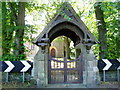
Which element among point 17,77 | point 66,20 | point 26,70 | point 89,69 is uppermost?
point 66,20

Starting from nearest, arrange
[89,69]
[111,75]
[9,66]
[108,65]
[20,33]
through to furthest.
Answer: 1. [89,69]
2. [9,66]
3. [108,65]
4. [111,75]
5. [20,33]

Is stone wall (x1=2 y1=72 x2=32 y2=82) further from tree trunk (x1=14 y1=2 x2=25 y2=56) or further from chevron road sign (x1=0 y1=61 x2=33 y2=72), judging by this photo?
tree trunk (x1=14 y1=2 x2=25 y2=56)

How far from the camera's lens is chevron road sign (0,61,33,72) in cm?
752

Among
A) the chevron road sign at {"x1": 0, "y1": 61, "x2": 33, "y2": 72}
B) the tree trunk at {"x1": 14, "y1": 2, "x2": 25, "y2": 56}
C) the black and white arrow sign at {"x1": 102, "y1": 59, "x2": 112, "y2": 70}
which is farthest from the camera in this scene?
the tree trunk at {"x1": 14, "y1": 2, "x2": 25, "y2": 56}

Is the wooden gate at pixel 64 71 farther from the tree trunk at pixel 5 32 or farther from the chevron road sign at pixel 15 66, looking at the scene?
the tree trunk at pixel 5 32

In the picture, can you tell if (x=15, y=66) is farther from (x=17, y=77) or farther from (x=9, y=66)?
(x=17, y=77)

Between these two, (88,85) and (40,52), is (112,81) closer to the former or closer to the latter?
(88,85)

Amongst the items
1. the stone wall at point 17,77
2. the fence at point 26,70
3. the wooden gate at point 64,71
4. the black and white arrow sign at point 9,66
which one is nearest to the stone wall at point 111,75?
the fence at point 26,70

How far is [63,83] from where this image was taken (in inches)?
271

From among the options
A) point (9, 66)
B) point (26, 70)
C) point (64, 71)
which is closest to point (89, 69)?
point (64, 71)

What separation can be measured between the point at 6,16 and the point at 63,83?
638 centimetres

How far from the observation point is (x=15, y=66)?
25.0 ft

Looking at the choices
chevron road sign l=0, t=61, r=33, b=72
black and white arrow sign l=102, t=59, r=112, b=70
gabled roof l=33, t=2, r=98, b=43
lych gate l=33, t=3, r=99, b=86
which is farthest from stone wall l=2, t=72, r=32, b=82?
black and white arrow sign l=102, t=59, r=112, b=70

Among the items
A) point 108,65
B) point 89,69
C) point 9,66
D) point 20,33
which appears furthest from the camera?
point 20,33
